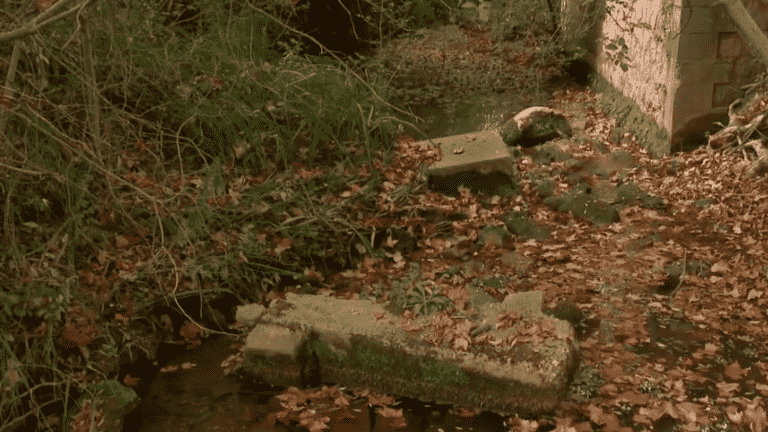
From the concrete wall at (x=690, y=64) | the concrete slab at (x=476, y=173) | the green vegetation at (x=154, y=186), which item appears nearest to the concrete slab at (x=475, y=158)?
the concrete slab at (x=476, y=173)

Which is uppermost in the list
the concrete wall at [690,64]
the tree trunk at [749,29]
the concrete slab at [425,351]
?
the tree trunk at [749,29]

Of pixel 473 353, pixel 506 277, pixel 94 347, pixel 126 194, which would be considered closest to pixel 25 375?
pixel 94 347

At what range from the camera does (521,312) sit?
14.0ft

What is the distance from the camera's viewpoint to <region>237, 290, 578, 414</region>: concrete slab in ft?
12.8

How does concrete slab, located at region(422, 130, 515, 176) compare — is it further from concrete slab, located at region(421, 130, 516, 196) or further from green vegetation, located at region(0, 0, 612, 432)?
green vegetation, located at region(0, 0, 612, 432)

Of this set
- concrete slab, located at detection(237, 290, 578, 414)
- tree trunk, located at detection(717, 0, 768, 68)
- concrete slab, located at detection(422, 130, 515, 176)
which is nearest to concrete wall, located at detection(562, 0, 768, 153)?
concrete slab, located at detection(422, 130, 515, 176)

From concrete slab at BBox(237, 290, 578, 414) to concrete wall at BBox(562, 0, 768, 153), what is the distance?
356 cm

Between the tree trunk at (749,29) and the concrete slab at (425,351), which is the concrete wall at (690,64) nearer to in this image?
the tree trunk at (749,29)

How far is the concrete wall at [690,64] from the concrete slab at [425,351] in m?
3.56

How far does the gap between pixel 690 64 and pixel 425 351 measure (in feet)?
14.7

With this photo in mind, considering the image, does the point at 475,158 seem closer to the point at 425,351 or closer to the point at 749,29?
the point at 425,351

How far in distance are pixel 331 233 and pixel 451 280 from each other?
3.71ft

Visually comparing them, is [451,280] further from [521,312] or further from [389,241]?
[521,312]

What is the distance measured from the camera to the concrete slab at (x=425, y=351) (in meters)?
3.89
